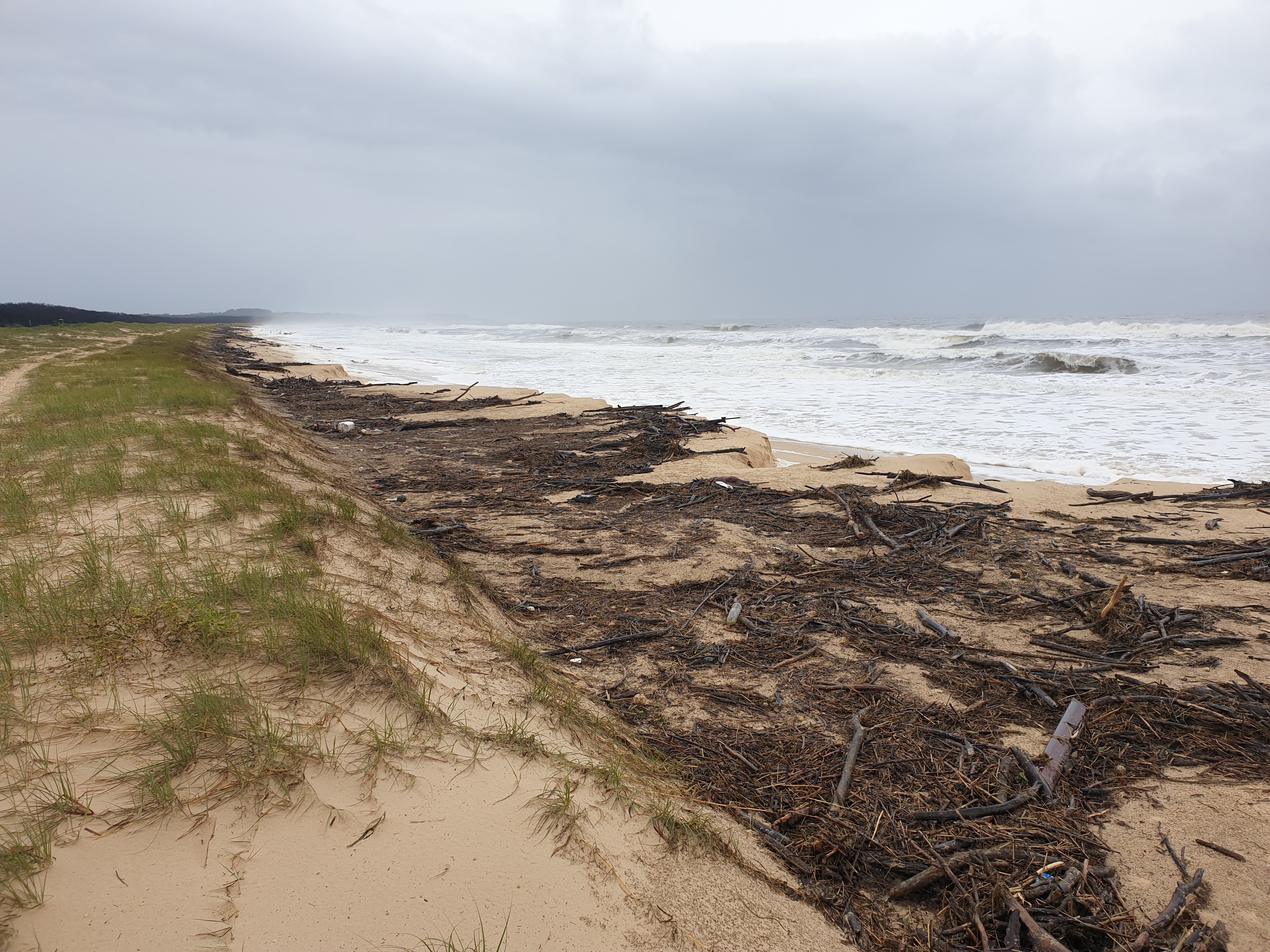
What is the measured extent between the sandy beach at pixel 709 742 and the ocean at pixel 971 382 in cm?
437

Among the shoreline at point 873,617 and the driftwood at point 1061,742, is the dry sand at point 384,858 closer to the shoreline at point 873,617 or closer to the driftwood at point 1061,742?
the shoreline at point 873,617

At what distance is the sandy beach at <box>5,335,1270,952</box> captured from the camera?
1.72m

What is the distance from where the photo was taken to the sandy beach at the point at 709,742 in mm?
1716

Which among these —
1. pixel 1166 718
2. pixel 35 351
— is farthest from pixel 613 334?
pixel 1166 718

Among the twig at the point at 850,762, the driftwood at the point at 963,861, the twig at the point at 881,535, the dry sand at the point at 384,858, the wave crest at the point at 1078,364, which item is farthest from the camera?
the wave crest at the point at 1078,364

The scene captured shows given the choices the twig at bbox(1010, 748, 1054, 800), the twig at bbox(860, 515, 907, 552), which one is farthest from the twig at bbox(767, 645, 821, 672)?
the twig at bbox(860, 515, 907, 552)

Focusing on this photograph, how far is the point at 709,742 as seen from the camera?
294 centimetres

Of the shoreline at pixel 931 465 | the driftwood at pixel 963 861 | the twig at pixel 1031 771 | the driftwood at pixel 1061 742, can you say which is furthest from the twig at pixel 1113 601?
the shoreline at pixel 931 465

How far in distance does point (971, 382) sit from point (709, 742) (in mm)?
20309

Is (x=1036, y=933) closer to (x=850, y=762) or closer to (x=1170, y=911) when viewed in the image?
(x=1170, y=911)

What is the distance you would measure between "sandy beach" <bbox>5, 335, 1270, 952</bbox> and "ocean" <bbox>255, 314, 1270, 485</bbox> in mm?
4369

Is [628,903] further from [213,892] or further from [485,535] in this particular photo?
[485,535]

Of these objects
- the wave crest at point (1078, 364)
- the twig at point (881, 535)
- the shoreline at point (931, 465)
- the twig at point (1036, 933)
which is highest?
the wave crest at point (1078, 364)

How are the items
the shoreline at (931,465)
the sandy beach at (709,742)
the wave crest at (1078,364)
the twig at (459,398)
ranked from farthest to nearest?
1. the wave crest at (1078,364)
2. the twig at (459,398)
3. the shoreline at (931,465)
4. the sandy beach at (709,742)
